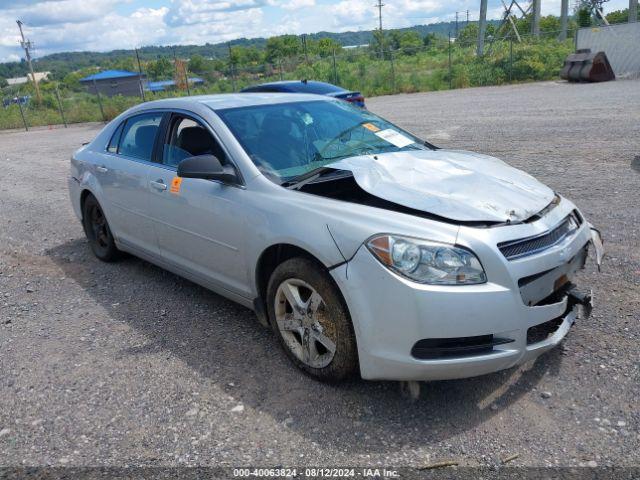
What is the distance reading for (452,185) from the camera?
135 inches

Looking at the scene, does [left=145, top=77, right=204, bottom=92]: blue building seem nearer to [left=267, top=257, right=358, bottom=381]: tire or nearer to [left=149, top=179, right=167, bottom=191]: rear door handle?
[left=149, top=179, right=167, bottom=191]: rear door handle

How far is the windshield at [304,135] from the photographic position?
4.01 meters

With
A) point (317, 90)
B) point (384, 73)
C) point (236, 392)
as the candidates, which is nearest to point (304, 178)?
point (236, 392)

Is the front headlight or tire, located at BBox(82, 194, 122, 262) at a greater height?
the front headlight

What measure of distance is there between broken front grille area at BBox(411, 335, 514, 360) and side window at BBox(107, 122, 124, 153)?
12.1 ft

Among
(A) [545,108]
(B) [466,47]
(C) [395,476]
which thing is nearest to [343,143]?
(C) [395,476]

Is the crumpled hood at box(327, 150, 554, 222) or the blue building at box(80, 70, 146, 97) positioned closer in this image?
the crumpled hood at box(327, 150, 554, 222)

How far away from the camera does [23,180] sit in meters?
11.9

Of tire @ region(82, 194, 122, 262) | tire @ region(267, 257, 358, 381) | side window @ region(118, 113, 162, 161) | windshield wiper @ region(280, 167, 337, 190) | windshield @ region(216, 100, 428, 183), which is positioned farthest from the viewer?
tire @ region(82, 194, 122, 262)

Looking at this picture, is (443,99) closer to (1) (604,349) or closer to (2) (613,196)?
A: (2) (613,196)

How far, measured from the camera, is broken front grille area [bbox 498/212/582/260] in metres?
2.95

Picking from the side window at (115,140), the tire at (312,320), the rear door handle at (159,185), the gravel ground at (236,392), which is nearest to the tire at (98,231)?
the gravel ground at (236,392)

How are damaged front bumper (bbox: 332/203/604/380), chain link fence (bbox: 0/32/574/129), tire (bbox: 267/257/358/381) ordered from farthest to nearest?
chain link fence (bbox: 0/32/574/129), tire (bbox: 267/257/358/381), damaged front bumper (bbox: 332/203/604/380)

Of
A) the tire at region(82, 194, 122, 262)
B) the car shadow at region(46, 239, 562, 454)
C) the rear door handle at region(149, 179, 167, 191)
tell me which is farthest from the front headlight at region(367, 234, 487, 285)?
the tire at region(82, 194, 122, 262)
